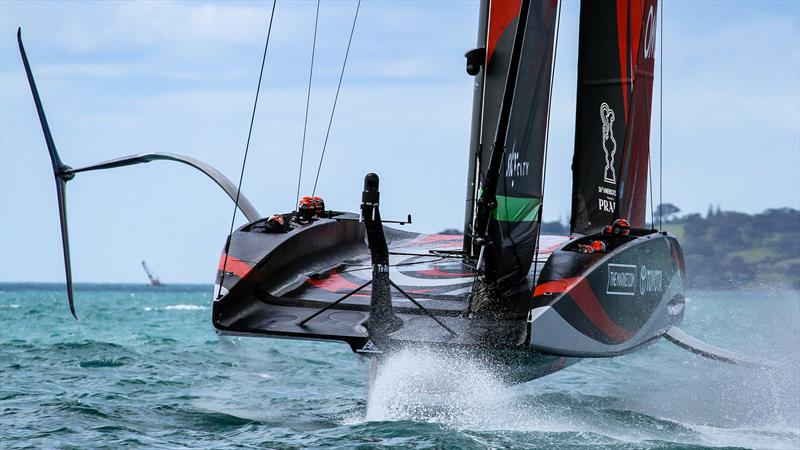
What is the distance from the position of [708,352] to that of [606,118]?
6.36 ft

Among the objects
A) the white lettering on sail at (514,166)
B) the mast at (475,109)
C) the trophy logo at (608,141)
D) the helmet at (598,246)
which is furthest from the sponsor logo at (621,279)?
the trophy logo at (608,141)

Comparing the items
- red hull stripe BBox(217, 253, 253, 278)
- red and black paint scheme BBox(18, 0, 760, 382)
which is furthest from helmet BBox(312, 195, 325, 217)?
red hull stripe BBox(217, 253, 253, 278)

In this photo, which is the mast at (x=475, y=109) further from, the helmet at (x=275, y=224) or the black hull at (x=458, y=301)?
the helmet at (x=275, y=224)

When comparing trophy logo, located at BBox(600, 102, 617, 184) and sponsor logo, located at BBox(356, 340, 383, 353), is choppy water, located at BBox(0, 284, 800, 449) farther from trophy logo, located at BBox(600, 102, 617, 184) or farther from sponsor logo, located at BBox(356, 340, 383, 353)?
trophy logo, located at BBox(600, 102, 617, 184)

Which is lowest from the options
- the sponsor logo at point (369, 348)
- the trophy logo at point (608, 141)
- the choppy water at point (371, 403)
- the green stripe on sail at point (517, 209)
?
the choppy water at point (371, 403)

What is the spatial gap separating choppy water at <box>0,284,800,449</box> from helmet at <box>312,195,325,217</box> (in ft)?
3.74

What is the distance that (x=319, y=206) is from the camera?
7.89m

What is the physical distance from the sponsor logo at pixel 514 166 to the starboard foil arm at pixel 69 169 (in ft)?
5.08

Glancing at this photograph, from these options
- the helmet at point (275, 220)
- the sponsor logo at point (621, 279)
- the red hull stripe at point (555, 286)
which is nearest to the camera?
the red hull stripe at point (555, 286)

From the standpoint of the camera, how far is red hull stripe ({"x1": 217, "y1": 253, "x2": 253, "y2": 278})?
6.52 metres

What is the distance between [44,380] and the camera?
900cm

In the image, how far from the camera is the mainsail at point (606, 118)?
7906mm

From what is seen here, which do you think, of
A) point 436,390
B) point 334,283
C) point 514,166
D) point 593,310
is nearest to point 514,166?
point 514,166

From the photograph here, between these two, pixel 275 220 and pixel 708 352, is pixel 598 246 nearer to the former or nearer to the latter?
pixel 275 220
